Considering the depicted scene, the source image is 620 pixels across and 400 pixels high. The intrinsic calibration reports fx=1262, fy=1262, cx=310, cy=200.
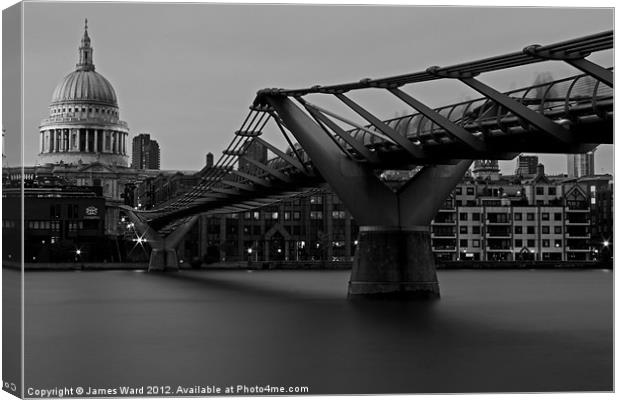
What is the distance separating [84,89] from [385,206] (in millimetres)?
16413

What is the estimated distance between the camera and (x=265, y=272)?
121938 mm

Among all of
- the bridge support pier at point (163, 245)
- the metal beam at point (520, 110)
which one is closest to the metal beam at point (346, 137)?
the metal beam at point (520, 110)

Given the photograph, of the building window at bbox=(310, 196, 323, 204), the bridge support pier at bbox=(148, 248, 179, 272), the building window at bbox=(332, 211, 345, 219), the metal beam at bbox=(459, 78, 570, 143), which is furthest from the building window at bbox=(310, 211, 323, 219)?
the metal beam at bbox=(459, 78, 570, 143)

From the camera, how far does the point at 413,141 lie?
158 feet

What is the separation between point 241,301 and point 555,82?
108 ft

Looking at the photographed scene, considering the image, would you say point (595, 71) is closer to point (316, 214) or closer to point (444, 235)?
point (316, 214)

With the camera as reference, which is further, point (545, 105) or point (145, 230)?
point (145, 230)

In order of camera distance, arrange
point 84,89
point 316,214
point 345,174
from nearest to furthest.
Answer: point 345,174 < point 84,89 < point 316,214

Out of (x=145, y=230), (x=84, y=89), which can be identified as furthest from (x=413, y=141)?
(x=145, y=230)

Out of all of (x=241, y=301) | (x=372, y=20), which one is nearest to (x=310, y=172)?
(x=241, y=301)

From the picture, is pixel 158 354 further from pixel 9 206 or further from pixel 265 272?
pixel 265 272

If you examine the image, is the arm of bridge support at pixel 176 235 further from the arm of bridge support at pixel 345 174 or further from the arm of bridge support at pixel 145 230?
the arm of bridge support at pixel 345 174

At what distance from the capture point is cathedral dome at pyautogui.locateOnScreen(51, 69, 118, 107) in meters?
30.8

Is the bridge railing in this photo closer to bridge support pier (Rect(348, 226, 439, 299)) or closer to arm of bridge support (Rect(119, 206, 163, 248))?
bridge support pier (Rect(348, 226, 439, 299))
